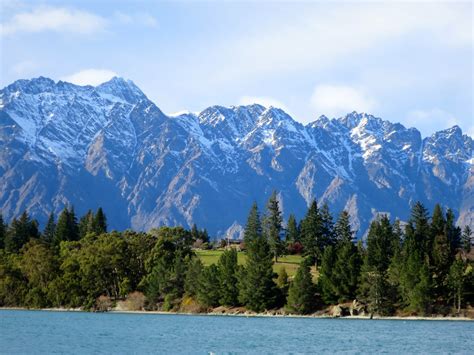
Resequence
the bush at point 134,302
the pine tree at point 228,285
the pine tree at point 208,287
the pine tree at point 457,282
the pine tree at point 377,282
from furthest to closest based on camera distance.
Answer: the bush at point 134,302
the pine tree at point 228,285
the pine tree at point 208,287
the pine tree at point 377,282
the pine tree at point 457,282

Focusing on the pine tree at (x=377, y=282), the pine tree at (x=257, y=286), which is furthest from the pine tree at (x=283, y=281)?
the pine tree at (x=377, y=282)

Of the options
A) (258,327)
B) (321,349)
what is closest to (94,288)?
(258,327)

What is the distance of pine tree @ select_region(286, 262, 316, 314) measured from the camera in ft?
490

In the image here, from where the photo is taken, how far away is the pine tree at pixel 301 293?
149 meters

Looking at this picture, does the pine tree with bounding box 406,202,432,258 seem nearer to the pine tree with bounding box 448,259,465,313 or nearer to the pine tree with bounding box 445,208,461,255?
the pine tree with bounding box 445,208,461,255

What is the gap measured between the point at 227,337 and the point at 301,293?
5472cm

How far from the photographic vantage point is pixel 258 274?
6078 inches

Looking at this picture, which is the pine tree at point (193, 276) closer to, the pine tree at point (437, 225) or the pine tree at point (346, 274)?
the pine tree at point (346, 274)

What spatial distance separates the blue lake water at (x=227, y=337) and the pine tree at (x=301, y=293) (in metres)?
18.5

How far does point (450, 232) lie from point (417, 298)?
45.9 m

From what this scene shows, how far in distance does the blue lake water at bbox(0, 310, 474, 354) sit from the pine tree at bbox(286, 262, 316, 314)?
60.7 feet

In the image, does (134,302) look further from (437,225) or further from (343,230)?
(437,225)

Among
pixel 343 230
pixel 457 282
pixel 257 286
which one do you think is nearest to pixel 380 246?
pixel 343 230

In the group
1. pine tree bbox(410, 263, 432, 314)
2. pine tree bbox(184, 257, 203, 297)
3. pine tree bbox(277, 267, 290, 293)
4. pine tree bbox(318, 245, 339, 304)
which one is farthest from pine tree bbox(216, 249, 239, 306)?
pine tree bbox(410, 263, 432, 314)
